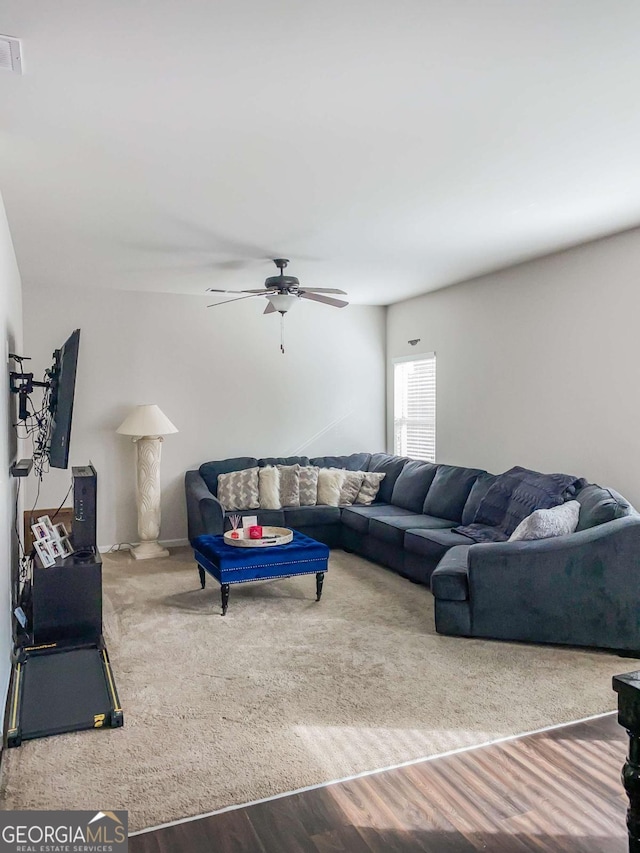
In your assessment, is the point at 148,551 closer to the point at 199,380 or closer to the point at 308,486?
the point at 308,486

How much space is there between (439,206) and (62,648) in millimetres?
3345

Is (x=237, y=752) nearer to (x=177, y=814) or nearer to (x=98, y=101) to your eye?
(x=177, y=814)

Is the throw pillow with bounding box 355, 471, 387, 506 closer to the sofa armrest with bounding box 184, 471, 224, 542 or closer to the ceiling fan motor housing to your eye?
the sofa armrest with bounding box 184, 471, 224, 542

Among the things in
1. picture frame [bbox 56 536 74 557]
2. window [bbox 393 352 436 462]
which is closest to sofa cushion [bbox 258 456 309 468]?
window [bbox 393 352 436 462]

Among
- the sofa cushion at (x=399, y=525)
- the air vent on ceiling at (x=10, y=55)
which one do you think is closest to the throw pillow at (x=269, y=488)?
the sofa cushion at (x=399, y=525)

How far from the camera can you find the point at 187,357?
6715 millimetres

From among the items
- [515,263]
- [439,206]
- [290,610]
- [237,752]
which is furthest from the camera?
[515,263]

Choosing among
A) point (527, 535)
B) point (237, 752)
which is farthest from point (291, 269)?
point (237, 752)

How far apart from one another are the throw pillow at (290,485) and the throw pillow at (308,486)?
41 mm

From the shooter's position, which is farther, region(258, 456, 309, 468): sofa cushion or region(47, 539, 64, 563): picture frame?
region(258, 456, 309, 468): sofa cushion

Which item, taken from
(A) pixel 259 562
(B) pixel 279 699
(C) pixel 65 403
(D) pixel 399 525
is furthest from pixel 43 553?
(D) pixel 399 525

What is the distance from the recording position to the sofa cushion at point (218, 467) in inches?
256

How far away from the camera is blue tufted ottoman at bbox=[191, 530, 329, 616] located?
4.36m

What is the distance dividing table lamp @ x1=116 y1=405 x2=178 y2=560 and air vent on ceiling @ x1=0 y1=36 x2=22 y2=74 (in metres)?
4.06
